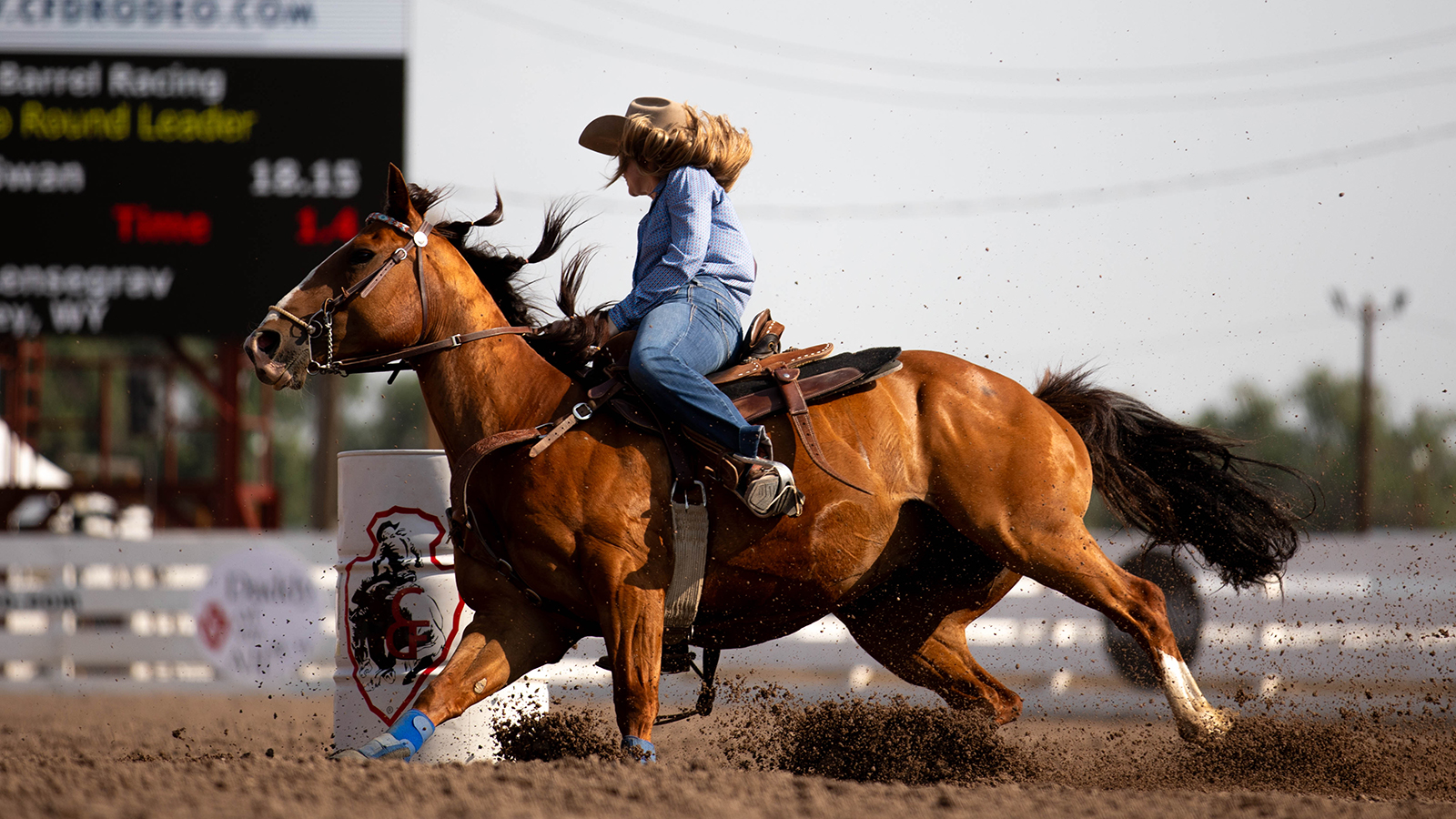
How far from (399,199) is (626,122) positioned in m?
0.81

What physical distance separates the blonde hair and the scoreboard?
6.23 m

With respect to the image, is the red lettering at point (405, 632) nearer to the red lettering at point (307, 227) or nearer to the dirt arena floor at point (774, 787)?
the dirt arena floor at point (774, 787)

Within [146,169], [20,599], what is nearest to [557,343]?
[146,169]

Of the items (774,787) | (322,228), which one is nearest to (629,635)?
(774,787)

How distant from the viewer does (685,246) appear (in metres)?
4.18

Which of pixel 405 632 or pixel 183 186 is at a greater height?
pixel 183 186

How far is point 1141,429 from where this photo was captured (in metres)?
4.98

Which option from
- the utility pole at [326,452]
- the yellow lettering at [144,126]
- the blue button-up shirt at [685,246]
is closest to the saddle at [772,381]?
the blue button-up shirt at [685,246]

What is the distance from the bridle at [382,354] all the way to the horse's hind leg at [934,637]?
5.83ft

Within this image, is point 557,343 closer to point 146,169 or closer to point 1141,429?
point 1141,429

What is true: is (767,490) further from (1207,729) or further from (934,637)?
(1207,729)

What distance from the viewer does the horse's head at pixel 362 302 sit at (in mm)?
3955

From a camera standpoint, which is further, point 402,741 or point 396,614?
point 396,614

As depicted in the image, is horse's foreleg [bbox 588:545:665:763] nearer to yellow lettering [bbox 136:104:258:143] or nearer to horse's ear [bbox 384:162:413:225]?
horse's ear [bbox 384:162:413:225]
